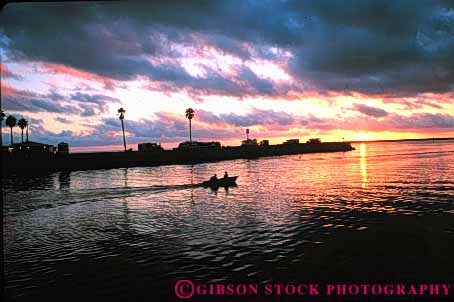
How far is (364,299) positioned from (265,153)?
6799 inches

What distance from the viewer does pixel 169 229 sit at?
99.6 feet

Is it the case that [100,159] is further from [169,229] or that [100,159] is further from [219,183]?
[169,229]

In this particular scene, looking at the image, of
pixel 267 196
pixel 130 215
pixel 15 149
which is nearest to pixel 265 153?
pixel 15 149

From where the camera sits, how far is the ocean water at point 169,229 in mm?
19391

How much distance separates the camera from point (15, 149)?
110 m

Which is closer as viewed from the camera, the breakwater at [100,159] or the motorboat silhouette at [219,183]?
the motorboat silhouette at [219,183]

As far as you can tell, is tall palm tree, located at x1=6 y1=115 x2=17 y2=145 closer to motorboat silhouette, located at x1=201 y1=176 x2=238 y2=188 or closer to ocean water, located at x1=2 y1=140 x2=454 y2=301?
ocean water, located at x1=2 y1=140 x2=454 y2=301

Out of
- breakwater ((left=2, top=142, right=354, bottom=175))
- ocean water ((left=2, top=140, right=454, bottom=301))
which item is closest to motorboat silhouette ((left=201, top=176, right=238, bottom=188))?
ocean water ((left=2, top=140, right=454, bottom=301))

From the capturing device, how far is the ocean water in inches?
763

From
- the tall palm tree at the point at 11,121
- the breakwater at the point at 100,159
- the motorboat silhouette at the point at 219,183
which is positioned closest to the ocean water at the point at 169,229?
the motorboat silhouette at the point at 219,183

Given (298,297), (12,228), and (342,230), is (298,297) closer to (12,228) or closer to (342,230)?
(342,230)

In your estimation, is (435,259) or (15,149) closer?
(435,259)

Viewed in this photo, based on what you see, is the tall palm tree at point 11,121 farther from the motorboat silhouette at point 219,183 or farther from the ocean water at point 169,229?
the motorboat silhouette at point 219,183

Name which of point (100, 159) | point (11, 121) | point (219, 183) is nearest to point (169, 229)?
point (219, 183)
